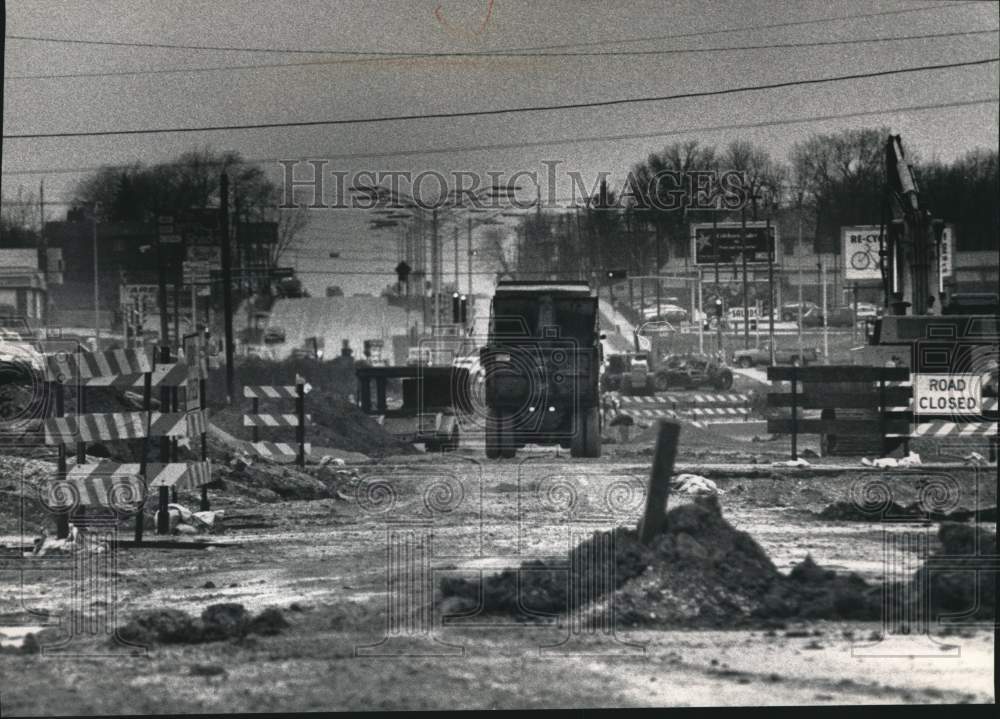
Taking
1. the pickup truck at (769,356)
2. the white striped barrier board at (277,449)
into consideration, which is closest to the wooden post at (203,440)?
the white striped barrier board at (277,449)

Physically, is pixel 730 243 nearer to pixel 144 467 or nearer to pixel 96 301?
pixel 96 301

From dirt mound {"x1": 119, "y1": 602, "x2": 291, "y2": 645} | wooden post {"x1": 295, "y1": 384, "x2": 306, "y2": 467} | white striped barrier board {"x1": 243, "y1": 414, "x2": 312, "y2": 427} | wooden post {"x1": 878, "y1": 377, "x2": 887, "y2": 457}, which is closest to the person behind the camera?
dirt mound {"x1": 119, "y1": 602, "x2": 291, "y2": 645}

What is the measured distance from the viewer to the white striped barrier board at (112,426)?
806 cm

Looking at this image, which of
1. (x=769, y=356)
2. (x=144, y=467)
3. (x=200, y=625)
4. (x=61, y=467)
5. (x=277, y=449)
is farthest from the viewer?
(x=277, y=449)

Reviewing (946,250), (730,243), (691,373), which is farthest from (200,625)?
(946,250)

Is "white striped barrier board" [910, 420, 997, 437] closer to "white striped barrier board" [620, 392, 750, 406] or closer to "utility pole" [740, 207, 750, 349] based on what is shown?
"utility pole" [740, 207, 750, 349]

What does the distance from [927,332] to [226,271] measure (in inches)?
145

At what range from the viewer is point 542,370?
25.7 feet

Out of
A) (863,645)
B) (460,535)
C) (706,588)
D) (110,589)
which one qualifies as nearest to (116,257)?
(110,589)

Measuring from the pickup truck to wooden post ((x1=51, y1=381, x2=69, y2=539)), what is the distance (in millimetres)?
3632

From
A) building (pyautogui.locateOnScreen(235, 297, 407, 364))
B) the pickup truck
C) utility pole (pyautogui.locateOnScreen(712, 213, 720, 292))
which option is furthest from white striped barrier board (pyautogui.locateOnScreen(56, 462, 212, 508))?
utility pole (pyautogui.locateOnScreen(712, 213, 720, 292))

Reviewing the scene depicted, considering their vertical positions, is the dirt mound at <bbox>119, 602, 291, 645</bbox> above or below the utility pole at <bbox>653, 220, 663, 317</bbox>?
below

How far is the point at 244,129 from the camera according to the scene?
6.50 m

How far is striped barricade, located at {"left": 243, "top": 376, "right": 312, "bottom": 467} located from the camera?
31.4 ft
